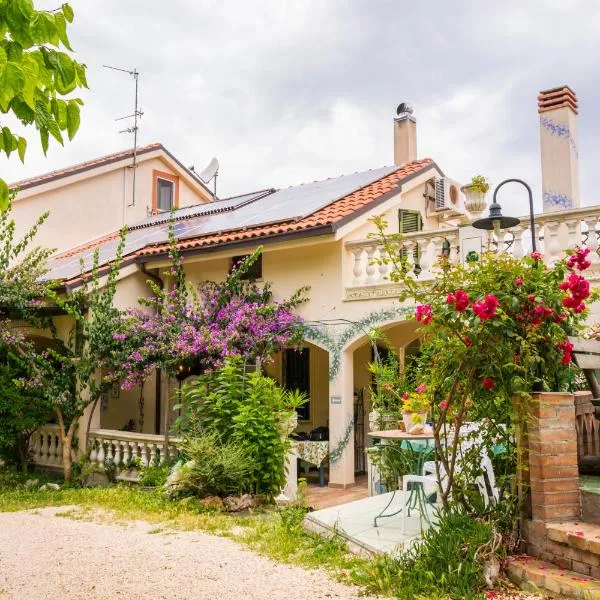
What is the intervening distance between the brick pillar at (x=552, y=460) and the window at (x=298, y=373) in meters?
10.6

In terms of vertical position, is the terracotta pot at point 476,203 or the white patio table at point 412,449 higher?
the terracotta pot at point 476,203

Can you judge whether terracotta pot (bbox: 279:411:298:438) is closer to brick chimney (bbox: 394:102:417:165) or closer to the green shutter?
the green shutter

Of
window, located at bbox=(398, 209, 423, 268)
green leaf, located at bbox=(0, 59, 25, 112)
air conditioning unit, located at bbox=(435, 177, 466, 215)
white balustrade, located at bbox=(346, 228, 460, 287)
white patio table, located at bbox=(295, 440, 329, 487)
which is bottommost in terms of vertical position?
white patio table, located at bbox=(295, 440, 329, 487)

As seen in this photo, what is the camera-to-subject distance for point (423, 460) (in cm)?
802

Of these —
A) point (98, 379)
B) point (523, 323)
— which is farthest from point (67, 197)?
point (523, 323)

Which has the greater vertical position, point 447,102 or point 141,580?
point 447,102

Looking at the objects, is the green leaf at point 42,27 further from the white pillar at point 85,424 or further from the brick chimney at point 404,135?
the brick chimney at point 404,135

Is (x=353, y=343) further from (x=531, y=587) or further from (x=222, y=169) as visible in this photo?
(x=222, y=169)

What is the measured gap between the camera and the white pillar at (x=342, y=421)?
40.3 ft

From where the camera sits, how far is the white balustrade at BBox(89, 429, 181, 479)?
11.8 metres

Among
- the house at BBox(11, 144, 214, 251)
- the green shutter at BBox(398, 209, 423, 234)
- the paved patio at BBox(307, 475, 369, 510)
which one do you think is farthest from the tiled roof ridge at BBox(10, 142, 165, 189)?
the paved patio at BBox(307, 475, 369, 510)

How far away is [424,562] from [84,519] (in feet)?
18.2

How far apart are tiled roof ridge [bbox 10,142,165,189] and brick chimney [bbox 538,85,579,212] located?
11401mm

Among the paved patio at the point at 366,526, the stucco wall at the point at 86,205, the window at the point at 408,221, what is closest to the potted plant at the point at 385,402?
the paved patio at the point at 366,526
